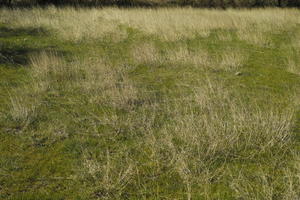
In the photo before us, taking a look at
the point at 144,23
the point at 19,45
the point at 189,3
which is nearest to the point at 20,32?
the point at 19,45

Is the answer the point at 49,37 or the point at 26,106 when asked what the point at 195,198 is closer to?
the point at 26,106

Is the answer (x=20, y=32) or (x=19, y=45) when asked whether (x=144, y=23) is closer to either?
(x=20, y=32)

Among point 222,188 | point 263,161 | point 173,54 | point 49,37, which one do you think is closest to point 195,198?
point 222,188

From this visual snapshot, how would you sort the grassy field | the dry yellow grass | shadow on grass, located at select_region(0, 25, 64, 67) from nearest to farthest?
the grassy field < shadow on grass, located at select_region(0, 25, 64, 67) < the dry yellow grass

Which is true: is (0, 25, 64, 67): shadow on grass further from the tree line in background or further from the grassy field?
the tree line in background

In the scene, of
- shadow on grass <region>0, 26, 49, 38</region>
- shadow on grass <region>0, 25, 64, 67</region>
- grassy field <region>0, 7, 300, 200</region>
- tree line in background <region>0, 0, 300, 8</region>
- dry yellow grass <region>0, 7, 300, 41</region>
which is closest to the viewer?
grassy field <region>0, 7, 300, 200</region>

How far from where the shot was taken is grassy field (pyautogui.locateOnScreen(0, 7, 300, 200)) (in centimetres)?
362

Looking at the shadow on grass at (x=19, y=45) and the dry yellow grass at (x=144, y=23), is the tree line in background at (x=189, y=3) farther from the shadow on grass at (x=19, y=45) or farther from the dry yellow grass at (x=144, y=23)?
the shadow on grass at (x=19, y=45)

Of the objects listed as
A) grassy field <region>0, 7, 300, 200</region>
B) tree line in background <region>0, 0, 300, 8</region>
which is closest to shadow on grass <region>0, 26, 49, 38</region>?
grassy field <region>0, 7, 300, 200</region>

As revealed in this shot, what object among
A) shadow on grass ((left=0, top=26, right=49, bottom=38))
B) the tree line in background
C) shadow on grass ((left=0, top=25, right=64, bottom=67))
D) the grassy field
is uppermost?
the tree line in background

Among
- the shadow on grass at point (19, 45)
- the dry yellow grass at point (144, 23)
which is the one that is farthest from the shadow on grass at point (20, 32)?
the dry yellow grass at point (144, 23)

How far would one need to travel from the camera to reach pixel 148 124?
16.1ft

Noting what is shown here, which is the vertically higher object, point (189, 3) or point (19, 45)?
point (189, 3)

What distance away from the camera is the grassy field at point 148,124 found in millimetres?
3623
